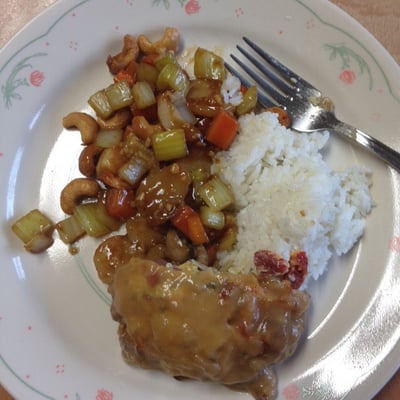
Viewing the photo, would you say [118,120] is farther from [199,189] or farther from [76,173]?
[199,189]

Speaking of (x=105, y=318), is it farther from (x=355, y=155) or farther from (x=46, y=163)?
(x=355, y=155)

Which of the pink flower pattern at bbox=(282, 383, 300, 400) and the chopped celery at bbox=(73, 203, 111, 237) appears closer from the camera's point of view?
the pink flower pattern at bbox=(282, 383, 300, 400)

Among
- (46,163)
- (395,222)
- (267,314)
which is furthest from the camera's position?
(46,163)

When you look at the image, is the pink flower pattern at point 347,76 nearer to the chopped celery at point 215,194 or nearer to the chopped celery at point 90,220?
the chopped celery at point 215,194

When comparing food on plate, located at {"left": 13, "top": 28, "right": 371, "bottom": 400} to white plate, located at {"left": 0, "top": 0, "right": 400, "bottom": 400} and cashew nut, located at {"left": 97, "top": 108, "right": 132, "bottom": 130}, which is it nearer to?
cashew nut, located at {"left": 97, "top": 108, "right": 132, "bottom": 130}

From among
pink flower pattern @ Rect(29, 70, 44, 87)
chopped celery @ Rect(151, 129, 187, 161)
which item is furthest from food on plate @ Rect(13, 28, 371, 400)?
pink flower pattern @ Rect(29, 70, 44, 87)

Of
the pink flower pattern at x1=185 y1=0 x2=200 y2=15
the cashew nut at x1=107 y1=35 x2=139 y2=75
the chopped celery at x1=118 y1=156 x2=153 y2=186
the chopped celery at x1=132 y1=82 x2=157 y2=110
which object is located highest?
the pink flower pattern at x1=185 y1=0 x2=200 y2=15

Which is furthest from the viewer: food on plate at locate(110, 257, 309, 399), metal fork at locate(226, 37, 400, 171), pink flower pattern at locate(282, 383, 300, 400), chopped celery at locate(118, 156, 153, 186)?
metal fork at locate(226, 37, 400, 171)

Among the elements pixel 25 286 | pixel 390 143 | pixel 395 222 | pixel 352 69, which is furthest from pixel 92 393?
pixel 352 69
